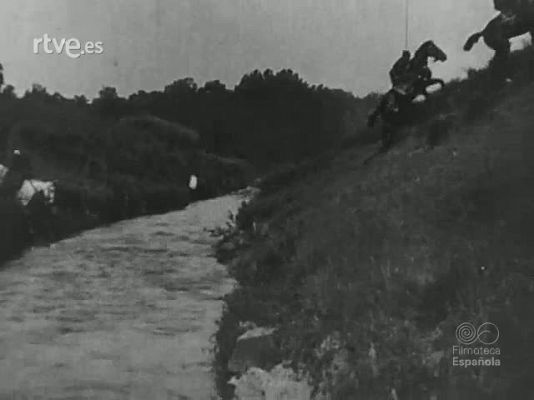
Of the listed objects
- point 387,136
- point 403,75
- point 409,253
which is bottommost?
point 409,253

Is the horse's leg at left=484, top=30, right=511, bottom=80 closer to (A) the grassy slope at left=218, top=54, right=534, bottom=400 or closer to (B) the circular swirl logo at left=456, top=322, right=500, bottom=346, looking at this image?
(A) the grassy slope at left=218, top=54, right=534, bottom=400

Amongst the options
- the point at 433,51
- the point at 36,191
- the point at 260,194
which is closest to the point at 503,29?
the point at 433,51

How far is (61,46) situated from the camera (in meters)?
1.73

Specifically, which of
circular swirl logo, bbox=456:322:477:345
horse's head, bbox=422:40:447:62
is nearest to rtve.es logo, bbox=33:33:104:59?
horse's head, bbox=422:40:447:62

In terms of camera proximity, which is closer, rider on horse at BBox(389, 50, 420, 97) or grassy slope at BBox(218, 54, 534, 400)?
grassy slope at BBox(218, 54, 534, 400)

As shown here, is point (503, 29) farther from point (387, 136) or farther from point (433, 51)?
point (387, 136)

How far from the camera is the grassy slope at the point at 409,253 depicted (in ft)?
5.41

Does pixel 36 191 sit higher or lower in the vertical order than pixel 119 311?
higher

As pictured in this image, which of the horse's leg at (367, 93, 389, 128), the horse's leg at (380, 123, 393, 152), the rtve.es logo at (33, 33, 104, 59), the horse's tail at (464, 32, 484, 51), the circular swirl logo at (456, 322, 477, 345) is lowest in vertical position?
the circular swirl logo at (456, 322, 477, 345)

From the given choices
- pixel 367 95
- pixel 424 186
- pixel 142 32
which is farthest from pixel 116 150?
pixel 424 186

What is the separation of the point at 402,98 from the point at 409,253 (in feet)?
1.13

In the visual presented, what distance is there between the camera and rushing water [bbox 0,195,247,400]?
1.70 metres

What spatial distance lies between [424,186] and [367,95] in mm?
236

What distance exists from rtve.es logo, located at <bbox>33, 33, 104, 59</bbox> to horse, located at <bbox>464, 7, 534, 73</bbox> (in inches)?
32.8
